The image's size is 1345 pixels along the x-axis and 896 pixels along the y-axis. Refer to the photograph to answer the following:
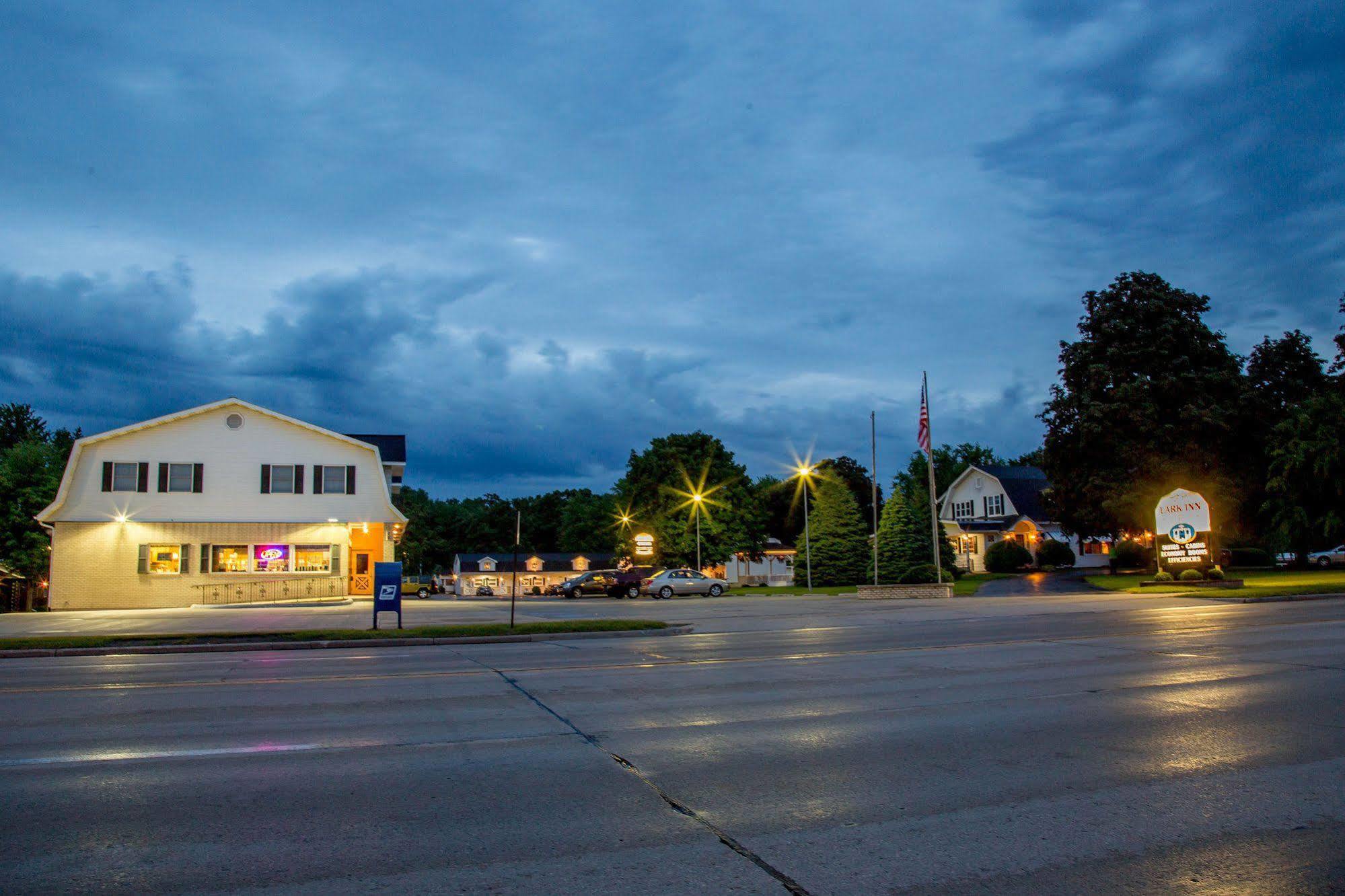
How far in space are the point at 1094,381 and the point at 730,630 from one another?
33.9m

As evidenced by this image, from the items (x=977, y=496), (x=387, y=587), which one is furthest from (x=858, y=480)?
(x=387, y=587)

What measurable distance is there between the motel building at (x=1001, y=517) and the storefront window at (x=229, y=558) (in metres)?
46.0

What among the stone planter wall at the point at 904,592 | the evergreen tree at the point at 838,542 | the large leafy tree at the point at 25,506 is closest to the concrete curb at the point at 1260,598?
the stone planter wall at the point at 904,592

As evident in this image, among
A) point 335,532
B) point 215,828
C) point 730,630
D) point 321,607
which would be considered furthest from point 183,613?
point 215,828

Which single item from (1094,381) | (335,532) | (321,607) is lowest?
(321,607)

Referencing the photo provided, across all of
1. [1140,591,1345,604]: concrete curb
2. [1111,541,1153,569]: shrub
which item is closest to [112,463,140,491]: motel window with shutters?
[1140,591,1345,604]: concrete curb

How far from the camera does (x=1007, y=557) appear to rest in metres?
59.5

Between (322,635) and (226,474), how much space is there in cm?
2360

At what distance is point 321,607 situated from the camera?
34.5 metres

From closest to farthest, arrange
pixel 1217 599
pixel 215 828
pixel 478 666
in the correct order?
pixel 215 828 < pixel 478 666 < pixel 1217 599

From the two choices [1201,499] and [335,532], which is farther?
[335,532]

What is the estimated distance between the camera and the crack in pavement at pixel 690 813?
4773 mm

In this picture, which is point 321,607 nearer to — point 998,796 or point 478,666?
point 478,666

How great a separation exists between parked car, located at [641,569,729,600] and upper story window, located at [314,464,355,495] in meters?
14.1
